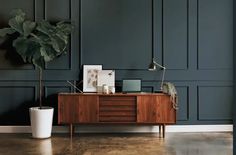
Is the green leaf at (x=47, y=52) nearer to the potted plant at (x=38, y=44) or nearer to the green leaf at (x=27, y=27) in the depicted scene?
the potted plant at (x=38, y=44)

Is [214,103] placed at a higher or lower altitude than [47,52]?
lower

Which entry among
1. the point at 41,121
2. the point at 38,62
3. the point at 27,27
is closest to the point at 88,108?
the point at 41,121

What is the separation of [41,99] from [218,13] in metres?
3.15

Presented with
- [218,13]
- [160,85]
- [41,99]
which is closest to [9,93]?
[41,99]

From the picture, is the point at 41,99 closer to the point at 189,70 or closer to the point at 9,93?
the point at 9,93

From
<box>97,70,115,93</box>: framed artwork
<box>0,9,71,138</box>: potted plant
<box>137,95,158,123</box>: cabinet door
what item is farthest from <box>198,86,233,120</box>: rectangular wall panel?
<box>0,9,71,138</box>: potted plant

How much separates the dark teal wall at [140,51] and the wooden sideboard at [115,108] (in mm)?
507

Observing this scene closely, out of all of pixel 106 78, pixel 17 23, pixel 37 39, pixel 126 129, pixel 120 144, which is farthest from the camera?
pixel 126 129

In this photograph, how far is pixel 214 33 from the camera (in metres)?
5.85

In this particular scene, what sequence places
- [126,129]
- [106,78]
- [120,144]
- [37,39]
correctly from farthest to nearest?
[126,129] → [106,78] → [37,39] → [120,144]

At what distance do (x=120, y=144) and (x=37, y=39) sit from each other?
1.89 metres

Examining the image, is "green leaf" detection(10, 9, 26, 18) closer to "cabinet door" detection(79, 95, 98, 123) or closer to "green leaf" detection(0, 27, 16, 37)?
"green leaf" detection(0, 27, 16, 37)

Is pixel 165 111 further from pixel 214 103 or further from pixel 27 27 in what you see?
pixel 27 27

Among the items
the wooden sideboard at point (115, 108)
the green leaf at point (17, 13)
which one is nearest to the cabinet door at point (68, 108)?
the wooden sideboard at point (115, 108)
